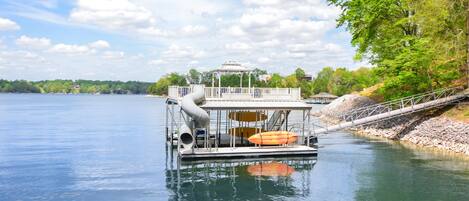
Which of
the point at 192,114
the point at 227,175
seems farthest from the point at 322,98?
the point at 227,175

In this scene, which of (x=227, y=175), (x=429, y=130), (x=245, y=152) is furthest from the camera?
(x=429, y=130)

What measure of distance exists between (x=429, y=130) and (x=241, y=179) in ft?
66.5

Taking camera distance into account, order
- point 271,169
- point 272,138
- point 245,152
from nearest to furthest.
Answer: point 271,169
point 245,152
point 272,138

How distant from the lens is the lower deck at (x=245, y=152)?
94.3 feet

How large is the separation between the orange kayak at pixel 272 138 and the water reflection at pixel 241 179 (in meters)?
1.31

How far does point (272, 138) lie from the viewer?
102ft

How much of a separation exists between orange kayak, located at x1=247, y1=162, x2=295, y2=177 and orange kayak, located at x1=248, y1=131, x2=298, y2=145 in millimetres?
2045

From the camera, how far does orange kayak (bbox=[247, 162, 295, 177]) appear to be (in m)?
26.2

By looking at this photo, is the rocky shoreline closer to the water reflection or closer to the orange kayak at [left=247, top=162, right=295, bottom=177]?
the water reflection

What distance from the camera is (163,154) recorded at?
33.5m

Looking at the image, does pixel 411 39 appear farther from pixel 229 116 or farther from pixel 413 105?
pixel 229 116

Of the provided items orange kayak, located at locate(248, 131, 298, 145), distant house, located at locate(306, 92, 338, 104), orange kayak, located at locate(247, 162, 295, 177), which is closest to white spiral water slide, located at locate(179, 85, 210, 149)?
orange kayak, located at locate(247, 162, 295, 177)

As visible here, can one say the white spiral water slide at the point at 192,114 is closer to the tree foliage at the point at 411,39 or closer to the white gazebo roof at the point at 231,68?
the white gazebo roof at the point at 231,68

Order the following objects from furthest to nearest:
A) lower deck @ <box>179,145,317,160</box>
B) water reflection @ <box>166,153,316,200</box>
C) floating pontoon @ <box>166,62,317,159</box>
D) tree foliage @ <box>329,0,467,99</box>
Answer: tree foliage @ <box>329,0,467,99</box> < lower deck @ <box>179,145,317,160</box> < floating pontoon @ <box>166,62,317,159</box> < water reflection @ <box>166,153,316,200</box>
